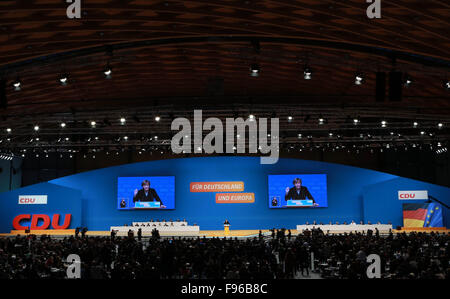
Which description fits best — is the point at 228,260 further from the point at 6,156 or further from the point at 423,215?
the point at 6,156

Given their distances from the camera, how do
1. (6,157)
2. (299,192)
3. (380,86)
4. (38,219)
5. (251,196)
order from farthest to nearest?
(6,157)
(38,219)
(251,196)
(299,192)
(380,86)

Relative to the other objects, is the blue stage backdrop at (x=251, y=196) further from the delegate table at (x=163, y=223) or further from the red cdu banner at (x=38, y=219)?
the delegate table at (x=163, y=223)

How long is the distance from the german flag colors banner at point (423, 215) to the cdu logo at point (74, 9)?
29875 millimetres

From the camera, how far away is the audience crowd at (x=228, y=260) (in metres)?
13.5

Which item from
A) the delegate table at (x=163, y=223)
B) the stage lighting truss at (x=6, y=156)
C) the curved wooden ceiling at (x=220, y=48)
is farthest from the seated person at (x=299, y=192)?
the stage lighting truss at (x=6, y=156)

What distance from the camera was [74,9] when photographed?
1362 centimetres

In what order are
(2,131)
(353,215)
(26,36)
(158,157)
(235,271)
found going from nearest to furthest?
(235,271), (26,36), (2,131), (353,215), (158,157)

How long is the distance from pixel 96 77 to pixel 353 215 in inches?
918

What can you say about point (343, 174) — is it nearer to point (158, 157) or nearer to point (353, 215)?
point (353, 215)

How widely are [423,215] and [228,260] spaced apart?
2352 centimetres

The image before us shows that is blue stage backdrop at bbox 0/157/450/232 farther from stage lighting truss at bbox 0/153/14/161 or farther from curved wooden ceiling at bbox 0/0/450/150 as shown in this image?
curved wooden ceiling at bbox 0/0/450/150

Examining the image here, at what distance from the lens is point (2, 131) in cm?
2944

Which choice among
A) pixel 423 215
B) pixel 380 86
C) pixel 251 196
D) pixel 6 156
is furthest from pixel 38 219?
pixel 423 215
